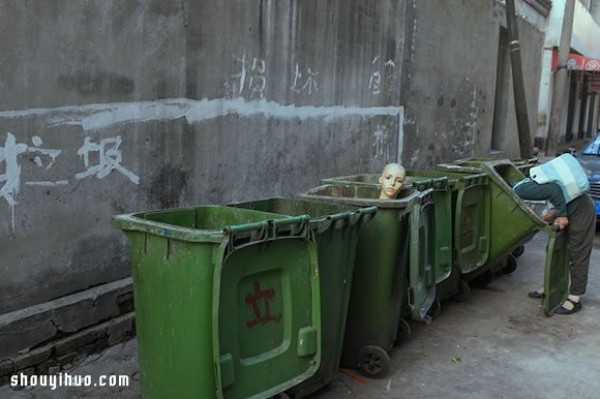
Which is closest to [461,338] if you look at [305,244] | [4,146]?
[305,244]

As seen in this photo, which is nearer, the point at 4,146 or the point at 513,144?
the point at 4,146

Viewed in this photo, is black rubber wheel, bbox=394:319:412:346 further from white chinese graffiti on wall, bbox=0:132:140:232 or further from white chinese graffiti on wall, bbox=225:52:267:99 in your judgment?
white chinese graffiti on wall, bbox=225:52:267:99

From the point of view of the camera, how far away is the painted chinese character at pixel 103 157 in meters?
4.12

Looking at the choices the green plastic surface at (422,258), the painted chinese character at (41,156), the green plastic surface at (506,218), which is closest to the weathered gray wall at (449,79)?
the green plastic surface at (506,218)

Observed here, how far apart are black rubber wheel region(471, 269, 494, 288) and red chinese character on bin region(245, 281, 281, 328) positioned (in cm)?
377

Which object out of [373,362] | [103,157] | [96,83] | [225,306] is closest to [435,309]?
[373,362]

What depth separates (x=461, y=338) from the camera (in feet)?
15.8

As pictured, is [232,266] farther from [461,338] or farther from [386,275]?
[461,338]

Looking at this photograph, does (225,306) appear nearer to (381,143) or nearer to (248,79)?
(248,79)

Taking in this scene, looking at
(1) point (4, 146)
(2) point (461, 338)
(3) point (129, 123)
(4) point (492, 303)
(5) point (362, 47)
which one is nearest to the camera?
(1) point (4, 146)

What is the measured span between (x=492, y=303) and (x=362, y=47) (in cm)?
347

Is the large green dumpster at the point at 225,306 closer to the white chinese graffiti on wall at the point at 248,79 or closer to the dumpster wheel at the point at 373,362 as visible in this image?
the dumpster wheel at the point at 373,362

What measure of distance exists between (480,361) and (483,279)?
6.71 feet

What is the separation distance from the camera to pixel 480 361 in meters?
4.36
